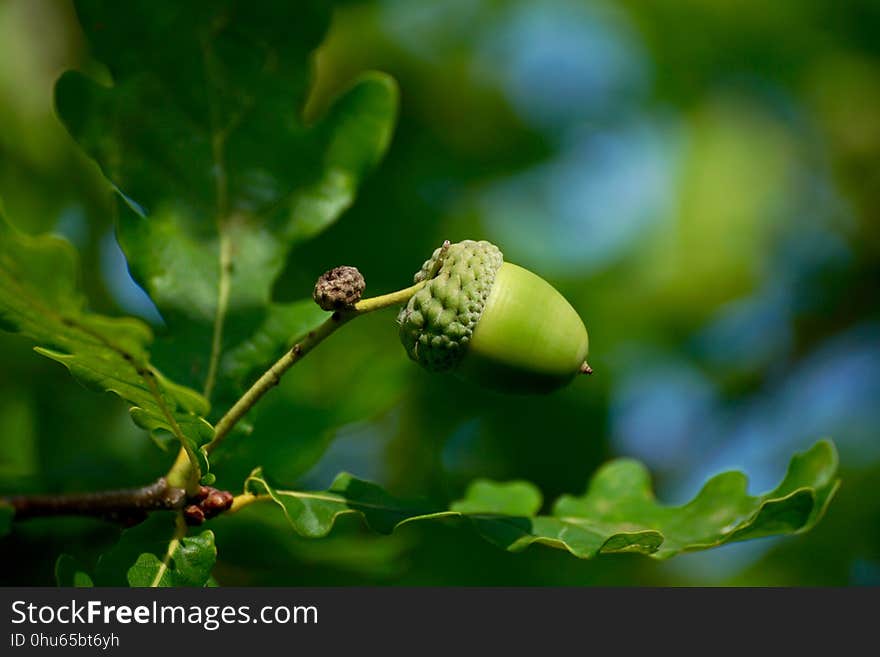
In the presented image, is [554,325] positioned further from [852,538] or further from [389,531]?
[852,538]

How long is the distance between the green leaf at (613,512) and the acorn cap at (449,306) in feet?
0.66

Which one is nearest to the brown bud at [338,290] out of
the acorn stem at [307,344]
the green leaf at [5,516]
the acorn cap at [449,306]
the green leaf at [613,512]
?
the acorn stem at [307,344]

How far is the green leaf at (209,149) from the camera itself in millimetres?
1388

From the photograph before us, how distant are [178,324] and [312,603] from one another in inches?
17.6

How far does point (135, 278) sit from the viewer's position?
1.38 m

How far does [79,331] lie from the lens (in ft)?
3.19

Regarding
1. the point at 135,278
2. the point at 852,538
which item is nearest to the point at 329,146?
the point at 135,278

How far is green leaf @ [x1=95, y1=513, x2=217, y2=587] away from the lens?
1176 mm

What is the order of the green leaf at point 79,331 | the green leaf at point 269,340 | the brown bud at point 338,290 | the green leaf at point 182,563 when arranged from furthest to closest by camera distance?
1. the green leaf at point 269,340
2. the green leaf at point 182,563
3. the brown bud at point 338,290
4. the green leaf at point 79,331

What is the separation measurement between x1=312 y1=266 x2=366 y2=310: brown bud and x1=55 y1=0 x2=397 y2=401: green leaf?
14.0 inches

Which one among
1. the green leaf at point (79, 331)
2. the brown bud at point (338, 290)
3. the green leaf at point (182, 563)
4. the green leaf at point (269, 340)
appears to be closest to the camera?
the green leaf at point (79, 331)

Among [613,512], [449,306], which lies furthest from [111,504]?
[613,512]

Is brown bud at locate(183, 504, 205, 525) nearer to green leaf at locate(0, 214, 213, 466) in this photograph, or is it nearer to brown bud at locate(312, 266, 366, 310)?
green leaf at locate(0, 214, 213, 466)

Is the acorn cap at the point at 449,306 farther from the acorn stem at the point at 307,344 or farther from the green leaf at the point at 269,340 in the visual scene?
the green leaf at the point at 269,340
